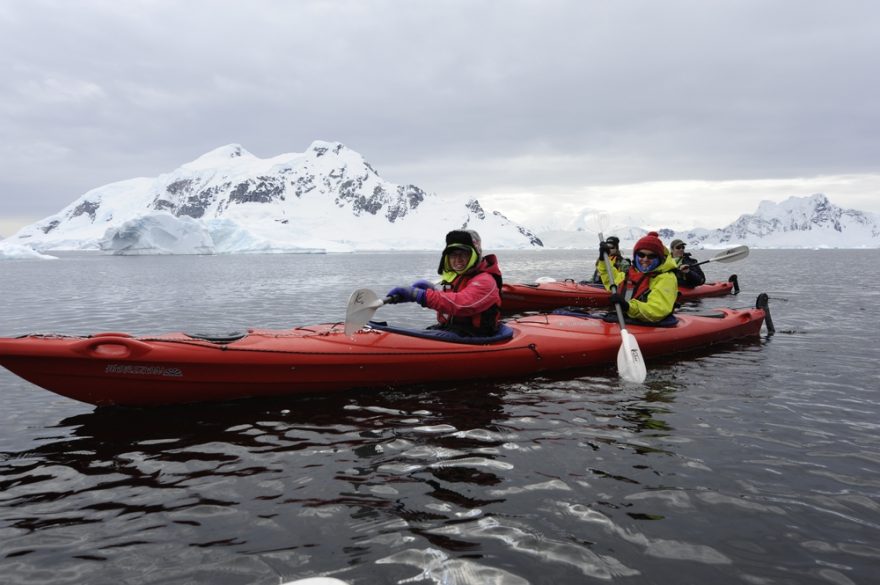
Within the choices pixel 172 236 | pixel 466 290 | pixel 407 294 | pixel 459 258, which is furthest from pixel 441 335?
pixel 172 236

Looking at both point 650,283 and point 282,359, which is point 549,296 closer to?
point 650,283

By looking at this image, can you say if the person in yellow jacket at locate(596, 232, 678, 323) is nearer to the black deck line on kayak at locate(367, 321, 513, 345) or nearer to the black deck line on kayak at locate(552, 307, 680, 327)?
the black deck line on kayak at locate(552, 307, 680, 327)

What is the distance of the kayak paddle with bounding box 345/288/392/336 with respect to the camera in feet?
22.6

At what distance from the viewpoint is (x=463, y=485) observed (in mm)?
4473

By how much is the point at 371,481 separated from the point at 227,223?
99.3m

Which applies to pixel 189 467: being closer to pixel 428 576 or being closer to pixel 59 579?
pixel 59 579

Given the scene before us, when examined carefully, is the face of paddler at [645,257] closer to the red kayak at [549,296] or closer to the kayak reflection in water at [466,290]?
the kayak reflection in water at [466,290]

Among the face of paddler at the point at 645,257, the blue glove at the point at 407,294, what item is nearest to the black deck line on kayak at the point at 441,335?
the blue glove at the point at 407,294

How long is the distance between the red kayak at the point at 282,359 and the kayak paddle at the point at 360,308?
0.83 feet

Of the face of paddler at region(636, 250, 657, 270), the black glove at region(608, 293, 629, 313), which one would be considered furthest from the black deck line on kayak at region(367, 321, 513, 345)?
the face of paddler at region(636, 250, 657, 270)

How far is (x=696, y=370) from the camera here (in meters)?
8.55

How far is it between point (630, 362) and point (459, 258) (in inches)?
114

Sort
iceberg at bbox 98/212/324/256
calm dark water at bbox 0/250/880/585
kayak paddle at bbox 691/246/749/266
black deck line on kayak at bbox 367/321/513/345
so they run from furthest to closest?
iceberg at bbox 98/212/324/256
kayak paddle at bbox 691/246/749/266
black deck line on kayak at bbox 367/321/513/345
calm dark water at bbox 0/250/880/585

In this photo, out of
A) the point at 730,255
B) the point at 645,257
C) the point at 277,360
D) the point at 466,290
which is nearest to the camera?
the point at 277,360
